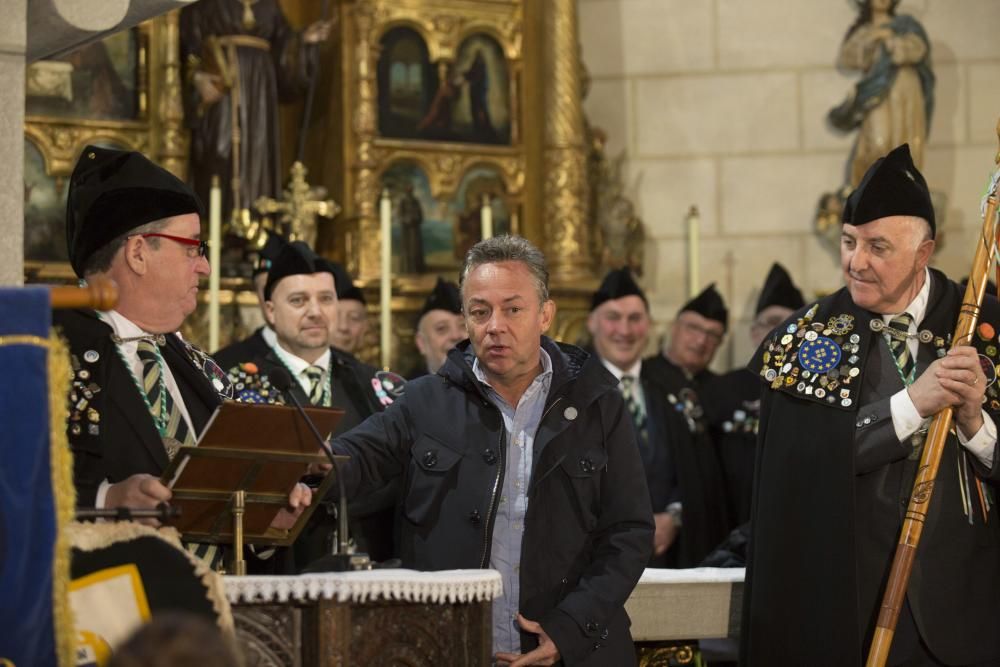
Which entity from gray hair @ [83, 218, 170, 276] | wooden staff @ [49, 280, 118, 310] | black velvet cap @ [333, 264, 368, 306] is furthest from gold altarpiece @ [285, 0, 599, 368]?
wooden staff @ [49, 280, 118, 310]

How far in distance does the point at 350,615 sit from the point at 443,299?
4.21 m

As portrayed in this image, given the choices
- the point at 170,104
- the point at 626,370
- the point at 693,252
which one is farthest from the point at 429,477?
the point at 693,252

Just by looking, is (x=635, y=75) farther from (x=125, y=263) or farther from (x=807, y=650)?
(x=125, y=263)

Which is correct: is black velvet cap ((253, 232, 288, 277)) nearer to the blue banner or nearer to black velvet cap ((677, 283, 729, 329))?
black velvet cap ((677, 283, 729, 329))

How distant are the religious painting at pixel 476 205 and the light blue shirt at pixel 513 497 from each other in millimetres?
4271

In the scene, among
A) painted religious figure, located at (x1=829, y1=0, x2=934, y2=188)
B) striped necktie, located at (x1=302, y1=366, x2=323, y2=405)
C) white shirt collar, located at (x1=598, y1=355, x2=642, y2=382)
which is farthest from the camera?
painted religious figure, located at (x1=829, y1=0, x2=934, y2=188)

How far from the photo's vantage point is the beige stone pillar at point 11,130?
398 centimetres

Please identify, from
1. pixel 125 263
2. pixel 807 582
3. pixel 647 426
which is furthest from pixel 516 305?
pixel 647 426

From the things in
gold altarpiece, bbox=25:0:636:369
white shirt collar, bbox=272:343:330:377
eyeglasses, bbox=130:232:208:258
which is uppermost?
gold altarpiece, bbox=25:0:636:369

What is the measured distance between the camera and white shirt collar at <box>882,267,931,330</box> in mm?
4887

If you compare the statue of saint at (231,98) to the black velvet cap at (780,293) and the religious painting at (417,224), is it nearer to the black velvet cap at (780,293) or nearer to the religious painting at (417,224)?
the religious painting at (417,224)

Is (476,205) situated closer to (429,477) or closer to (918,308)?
(918,308)

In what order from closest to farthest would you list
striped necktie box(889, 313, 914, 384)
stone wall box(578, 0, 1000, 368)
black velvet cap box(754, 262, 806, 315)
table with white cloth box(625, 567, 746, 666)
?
striped necktie box(889, 313, 914, 384), table with white cloth box(625, 567, 746, 666), black velvet cap box(754, 262, 806, 315), stone wall box(578, 0, 1000, 368)

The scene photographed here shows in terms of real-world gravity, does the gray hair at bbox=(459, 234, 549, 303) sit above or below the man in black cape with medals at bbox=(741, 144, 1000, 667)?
above
